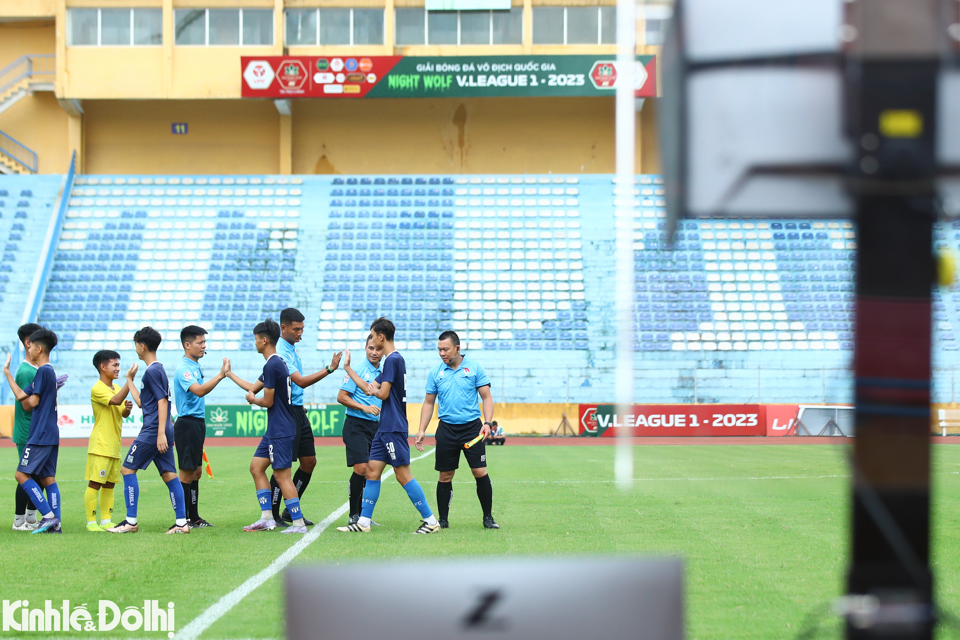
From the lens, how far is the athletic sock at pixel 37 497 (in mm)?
8711

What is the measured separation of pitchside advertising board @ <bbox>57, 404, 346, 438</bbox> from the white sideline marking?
16.0 m

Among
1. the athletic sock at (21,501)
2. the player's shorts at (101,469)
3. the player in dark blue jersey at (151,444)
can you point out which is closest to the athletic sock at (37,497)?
the athletic sock at (21,501)

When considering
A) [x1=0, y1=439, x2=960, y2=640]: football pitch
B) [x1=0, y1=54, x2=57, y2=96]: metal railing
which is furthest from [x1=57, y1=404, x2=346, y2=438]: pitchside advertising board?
[x1=0, y1=54, x2=57, y2=96]: metal railing

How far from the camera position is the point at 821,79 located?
2.64 metres

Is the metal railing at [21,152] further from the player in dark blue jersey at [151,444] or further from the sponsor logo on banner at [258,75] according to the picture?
the player in dark blue jersey at [151,444]

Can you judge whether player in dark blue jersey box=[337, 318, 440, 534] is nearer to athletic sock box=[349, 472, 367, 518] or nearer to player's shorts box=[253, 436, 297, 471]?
athletic sock box=[349, 472, 367, 518]

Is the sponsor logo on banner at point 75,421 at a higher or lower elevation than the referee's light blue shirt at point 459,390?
lower

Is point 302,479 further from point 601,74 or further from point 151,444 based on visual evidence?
point 601,74

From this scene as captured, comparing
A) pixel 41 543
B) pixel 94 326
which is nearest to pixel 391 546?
pixel 41 543

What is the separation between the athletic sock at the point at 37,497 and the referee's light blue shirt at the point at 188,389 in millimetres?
1407

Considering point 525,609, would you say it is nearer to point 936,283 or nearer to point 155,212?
point 936,283

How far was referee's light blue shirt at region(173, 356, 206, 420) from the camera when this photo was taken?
8953 mm

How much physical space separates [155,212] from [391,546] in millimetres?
27136

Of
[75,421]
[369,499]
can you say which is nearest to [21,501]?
[369,499]
